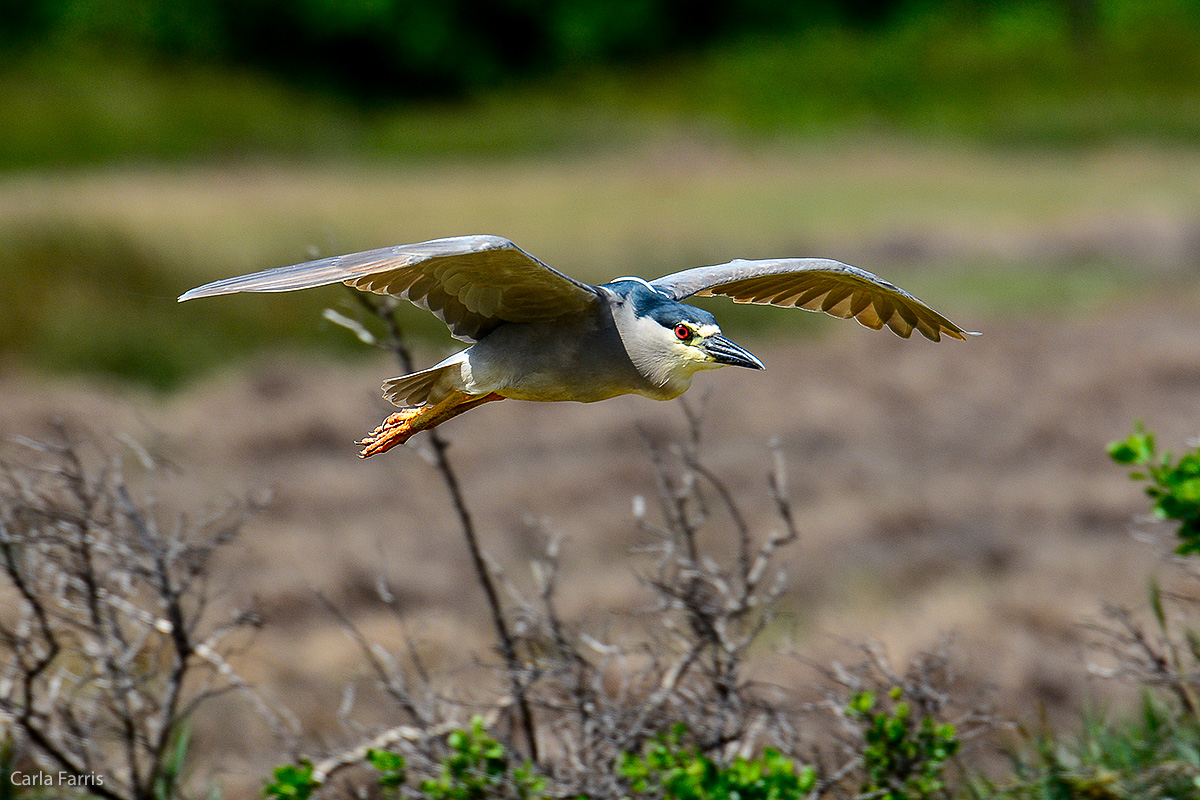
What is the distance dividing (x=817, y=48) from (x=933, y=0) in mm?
3713

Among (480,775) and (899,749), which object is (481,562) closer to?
(480,775)

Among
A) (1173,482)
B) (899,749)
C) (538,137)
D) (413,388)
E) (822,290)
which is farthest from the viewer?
(538,137)

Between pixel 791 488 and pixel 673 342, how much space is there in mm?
9570

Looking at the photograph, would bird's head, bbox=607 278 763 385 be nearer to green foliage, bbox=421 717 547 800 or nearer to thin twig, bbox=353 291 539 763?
thin twig, bbox=353 291 539 763

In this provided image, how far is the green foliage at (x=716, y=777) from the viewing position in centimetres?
354

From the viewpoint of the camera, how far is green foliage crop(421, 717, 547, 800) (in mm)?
3820

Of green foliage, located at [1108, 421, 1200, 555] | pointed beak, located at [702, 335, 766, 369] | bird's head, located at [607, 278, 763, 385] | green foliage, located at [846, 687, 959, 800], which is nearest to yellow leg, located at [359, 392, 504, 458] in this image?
bird's head, located at [607, 278, 763, 385]

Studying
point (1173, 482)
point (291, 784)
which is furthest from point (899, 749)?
point (291, 784)

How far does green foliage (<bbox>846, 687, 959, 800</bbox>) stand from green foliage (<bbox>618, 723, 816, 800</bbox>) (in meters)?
0.34

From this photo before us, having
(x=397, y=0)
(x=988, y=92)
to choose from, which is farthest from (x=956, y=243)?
(x=397, y=0)

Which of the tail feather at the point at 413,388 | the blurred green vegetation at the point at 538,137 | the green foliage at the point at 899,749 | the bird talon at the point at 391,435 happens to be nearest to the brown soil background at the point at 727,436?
the blurred green vegetation at the point at 538,137

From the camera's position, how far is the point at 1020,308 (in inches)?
699

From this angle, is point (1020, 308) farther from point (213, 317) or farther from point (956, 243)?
point (213, 317)

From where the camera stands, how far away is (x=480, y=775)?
388 centimetres
